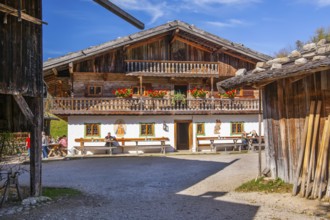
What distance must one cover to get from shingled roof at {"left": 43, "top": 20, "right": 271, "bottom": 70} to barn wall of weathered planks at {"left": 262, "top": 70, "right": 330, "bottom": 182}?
562 inches

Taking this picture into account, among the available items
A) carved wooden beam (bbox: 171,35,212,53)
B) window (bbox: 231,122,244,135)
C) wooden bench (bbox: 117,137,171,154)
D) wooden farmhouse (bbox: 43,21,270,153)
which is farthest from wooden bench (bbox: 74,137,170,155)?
carved wooden beam (bbox: 171,35,212,53)

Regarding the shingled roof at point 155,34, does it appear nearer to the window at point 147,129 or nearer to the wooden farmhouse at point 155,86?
the wooden farmhouse at point 155,86

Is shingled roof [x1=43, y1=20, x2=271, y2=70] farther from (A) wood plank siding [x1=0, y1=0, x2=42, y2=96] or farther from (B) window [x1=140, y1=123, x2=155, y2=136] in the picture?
(A) wood plank siding [x1=0, y1=0, x2=42, y2=96]

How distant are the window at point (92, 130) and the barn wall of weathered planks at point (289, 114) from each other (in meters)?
14.7

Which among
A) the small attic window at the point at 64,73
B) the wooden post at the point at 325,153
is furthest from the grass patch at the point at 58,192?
the small attic window at the point at 64,73

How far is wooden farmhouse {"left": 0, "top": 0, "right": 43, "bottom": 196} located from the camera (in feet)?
27.9

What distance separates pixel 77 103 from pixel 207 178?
13.2 metres

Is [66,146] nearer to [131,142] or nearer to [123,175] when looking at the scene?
[131,142]

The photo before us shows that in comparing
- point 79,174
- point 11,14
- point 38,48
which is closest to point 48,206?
point 38,48

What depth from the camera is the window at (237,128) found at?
83.8 feet

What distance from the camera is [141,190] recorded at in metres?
11.1

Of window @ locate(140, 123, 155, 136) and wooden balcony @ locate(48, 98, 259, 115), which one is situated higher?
wooden balcony @ locate(48, 98, 259, 115)

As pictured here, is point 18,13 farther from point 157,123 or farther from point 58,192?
point 157,123

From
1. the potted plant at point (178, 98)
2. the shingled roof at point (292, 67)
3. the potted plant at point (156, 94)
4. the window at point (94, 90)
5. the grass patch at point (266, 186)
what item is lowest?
the grass patch at point (266, 186)
